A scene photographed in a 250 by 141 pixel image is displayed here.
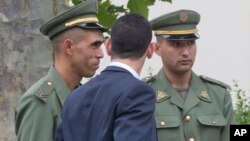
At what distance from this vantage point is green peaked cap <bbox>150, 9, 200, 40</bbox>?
224 inches

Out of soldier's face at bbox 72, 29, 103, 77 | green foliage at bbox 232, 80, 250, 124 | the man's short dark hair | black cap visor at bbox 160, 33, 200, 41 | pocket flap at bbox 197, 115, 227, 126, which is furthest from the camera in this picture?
green foliage at bbox 232, 80, 250, 124

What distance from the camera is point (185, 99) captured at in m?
5.55

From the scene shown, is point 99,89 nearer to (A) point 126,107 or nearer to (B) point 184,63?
(A) point 126,107

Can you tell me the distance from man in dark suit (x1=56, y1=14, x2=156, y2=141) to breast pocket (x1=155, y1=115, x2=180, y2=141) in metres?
1.15

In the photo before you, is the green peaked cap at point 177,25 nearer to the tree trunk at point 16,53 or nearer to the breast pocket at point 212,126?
the breast pocket at point 212,126

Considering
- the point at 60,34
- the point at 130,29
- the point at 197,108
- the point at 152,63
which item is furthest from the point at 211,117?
the point at 152,63

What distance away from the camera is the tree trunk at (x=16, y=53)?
531 cm

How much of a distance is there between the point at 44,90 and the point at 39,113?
0.53 ft

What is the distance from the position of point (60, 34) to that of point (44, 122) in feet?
1.96

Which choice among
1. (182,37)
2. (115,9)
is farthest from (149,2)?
(182,37)

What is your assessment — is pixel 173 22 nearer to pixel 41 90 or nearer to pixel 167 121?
pixel 167 121

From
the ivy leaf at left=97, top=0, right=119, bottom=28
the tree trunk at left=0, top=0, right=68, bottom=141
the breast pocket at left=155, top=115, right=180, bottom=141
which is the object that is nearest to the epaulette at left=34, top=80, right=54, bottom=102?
the tree trunk at left=0, top=0, right=68, bottom=141

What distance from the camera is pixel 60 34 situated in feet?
16.8

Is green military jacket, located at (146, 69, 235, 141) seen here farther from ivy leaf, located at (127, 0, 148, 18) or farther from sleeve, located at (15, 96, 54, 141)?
sleeve, located at (15, 96, 54, 141)
